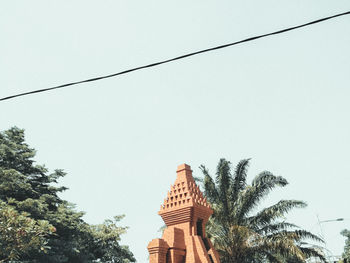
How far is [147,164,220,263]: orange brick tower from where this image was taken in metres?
8.47

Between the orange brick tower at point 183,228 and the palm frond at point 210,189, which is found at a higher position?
the palm frond at point 210,189

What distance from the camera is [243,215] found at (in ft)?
53.7

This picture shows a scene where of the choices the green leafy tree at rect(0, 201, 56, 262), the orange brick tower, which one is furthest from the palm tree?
the green leafy tree at rect(0, 201, 56, 262)

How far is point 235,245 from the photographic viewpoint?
15422 millimetres

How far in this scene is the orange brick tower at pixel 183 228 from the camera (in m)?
8.47

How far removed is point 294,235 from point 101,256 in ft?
46.9

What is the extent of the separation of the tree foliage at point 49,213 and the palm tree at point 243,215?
361 inches

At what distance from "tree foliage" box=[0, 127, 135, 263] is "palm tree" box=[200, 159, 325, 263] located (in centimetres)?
917

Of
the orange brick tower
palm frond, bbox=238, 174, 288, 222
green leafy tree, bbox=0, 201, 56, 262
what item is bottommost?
the orange brick tower

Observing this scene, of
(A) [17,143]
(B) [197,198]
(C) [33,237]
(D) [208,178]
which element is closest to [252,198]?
(D) [208,178]

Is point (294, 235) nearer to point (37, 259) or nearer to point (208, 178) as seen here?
point (208, 178)

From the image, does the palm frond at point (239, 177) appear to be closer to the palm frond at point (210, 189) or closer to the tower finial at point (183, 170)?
the palm frond at point (210, 189)

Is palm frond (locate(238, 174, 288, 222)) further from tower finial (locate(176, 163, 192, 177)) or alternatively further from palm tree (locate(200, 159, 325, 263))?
tower finial (locate(176, 163, 192, 177))

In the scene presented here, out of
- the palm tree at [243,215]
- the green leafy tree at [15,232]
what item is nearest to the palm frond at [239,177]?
the palm tree at [243,215]
